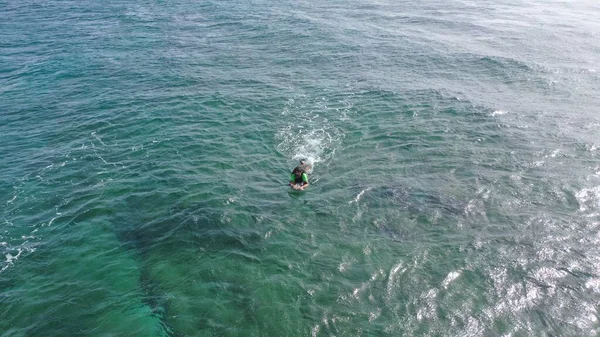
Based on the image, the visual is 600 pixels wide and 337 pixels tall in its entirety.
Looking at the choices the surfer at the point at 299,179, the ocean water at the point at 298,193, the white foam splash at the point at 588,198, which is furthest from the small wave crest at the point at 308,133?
the white foam splash at the point at 588,198

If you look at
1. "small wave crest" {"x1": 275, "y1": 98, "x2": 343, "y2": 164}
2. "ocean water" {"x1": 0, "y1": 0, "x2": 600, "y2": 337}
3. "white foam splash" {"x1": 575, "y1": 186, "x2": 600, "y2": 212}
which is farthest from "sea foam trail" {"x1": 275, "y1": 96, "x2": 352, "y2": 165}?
"white foam splash" {"x1": 575, "y1": 186, "x2": 600, "y2": 212}

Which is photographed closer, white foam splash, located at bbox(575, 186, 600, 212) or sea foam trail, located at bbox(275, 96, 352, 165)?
white foam splash, located at bbox(575, 186, 600, 212)

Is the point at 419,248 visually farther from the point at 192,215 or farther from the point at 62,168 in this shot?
the point at 62,168

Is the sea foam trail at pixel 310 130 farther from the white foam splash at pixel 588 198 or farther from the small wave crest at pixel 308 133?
the white foam splash at pixel 588 198

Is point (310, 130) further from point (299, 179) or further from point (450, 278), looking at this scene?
point (450, 278)

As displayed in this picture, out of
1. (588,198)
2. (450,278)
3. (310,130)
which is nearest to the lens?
(450,278)

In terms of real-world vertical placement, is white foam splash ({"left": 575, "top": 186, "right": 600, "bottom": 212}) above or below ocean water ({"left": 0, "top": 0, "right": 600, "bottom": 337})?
above

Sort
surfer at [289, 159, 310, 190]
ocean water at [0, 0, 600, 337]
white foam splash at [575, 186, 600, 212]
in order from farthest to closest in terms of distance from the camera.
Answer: surfer at [289, 159, 310, 190] → white foam splash at [575, 186, 600, 212] → ocean water at [0, 0, 600, 337]

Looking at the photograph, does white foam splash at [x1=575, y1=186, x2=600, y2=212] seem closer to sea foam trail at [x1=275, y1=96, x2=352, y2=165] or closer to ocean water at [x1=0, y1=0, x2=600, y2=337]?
ocean water at [x1=0, y1=0, x2=600, y2=337]

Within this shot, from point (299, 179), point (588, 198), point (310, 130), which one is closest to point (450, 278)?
point (299, 179)
